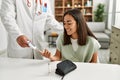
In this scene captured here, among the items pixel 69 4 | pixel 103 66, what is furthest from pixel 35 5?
pixel 69 4

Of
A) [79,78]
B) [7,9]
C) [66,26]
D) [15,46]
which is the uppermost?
[7,9]

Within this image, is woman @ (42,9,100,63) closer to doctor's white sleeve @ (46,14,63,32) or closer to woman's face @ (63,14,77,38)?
woman's face @ (63,14,77,38)

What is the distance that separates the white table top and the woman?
26 centimetres

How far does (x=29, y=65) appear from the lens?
4.43ft

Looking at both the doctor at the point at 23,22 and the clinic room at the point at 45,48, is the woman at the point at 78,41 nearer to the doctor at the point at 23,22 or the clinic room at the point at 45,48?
the clinic room at the point at 45,48

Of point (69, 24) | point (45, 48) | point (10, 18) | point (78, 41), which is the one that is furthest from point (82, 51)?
point (10, 18)

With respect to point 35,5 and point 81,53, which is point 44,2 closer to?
point 35,5

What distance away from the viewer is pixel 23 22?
1.67 m

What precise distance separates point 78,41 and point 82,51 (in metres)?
0.10

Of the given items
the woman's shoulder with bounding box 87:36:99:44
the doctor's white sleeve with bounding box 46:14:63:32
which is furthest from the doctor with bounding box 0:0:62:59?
the woman's shoulder with bounding box 87:36:99:44

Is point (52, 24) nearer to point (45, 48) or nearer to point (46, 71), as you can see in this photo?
point (45, 48)

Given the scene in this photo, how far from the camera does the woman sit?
1562 mm

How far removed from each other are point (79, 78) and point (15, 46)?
2.68 ft

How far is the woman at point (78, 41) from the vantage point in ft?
5.13
